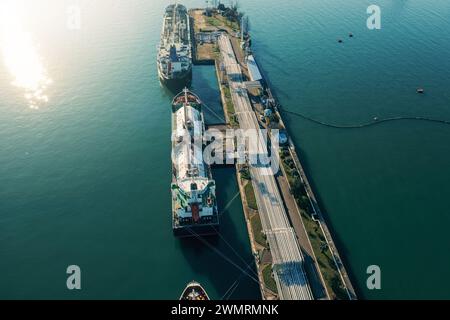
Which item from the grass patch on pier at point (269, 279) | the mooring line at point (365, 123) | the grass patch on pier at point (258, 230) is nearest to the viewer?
the grass patch on pier at point (269, 279)

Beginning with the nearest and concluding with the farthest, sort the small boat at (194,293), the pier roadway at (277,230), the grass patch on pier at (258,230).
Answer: the small boat at (194,293) < the pier roadway at (277,230) < the grass patch on pier at (258,230)

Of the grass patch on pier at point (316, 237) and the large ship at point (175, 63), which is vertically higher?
the large ship at point (175, 63)

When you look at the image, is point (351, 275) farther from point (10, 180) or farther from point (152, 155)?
point (10, 180)

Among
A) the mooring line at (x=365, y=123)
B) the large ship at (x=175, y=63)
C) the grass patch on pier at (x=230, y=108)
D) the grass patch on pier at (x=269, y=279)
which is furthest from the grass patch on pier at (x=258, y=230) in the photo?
the large ship at (x=175, y=63)

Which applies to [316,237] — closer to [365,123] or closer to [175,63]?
[365,123]

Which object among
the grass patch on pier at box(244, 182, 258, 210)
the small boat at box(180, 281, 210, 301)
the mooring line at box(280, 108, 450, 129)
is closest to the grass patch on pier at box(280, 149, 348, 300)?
the grass patch on pier at box(244, 182, 258, 210)

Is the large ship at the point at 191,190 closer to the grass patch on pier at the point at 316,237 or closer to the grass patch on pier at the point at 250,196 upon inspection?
the grass patch on pier at the point at 250,196
